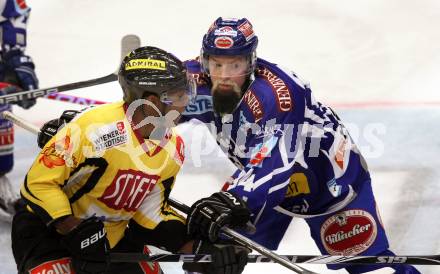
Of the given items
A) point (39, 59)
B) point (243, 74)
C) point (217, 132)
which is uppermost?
point (243, 74)

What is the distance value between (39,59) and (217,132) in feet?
11.8

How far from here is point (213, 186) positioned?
5.43 meters

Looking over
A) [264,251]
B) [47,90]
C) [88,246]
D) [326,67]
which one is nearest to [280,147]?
[264,251]

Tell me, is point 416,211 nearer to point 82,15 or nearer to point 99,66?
point 99,66

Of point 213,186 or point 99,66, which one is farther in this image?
point 99,66

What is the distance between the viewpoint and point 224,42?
12.2 ft

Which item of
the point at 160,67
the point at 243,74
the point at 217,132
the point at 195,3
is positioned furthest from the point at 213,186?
the point at 195,3

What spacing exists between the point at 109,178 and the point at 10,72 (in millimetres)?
2429

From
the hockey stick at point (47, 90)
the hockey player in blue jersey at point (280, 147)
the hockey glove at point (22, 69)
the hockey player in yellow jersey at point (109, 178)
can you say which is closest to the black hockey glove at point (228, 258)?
the hockey player in yellow jersey at point (109, 178)

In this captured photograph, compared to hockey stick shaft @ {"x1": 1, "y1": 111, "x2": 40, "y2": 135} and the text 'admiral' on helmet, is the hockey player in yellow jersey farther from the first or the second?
hockey stick shaft @ {"x1": 1, "y1": 111, "x2": 40, "y2": 135}

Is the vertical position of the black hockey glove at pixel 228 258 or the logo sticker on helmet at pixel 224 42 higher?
the logo sticker on helmet at pixel 224 42

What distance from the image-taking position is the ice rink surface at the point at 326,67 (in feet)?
17.1

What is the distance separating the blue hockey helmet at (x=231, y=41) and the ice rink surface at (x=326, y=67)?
1.24 metres

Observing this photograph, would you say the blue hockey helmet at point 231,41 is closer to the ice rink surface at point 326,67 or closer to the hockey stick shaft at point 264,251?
the hockey stick shaft at point 264,251
